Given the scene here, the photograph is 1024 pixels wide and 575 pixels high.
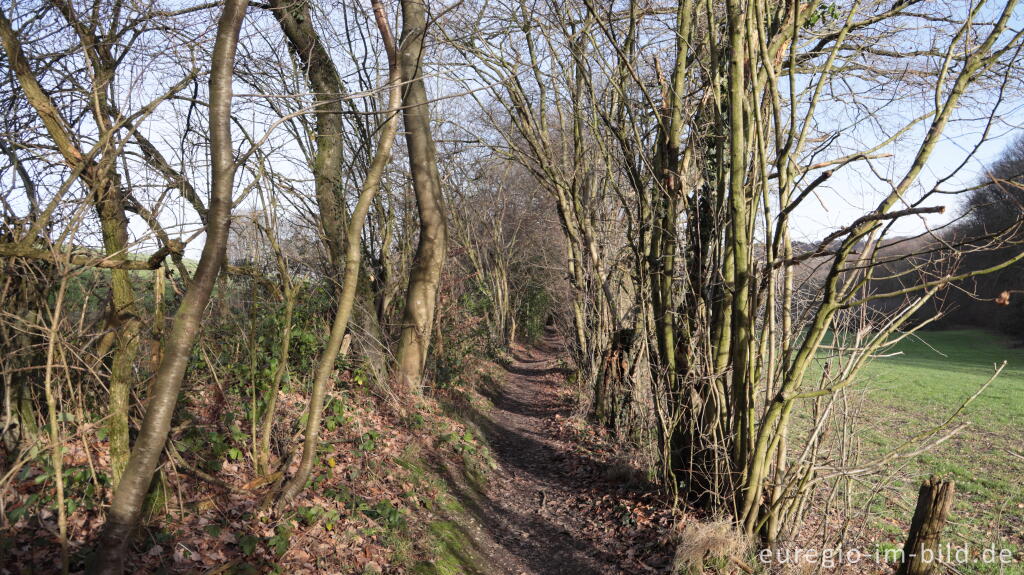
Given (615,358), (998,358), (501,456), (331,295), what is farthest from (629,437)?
(998,358)

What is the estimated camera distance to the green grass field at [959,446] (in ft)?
18.7

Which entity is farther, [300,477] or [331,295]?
[331,295]

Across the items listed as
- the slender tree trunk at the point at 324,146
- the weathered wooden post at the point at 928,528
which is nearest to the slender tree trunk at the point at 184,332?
the weathered wooden post at the point at 928,528

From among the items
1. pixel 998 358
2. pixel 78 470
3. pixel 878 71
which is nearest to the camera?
pixel 78 470

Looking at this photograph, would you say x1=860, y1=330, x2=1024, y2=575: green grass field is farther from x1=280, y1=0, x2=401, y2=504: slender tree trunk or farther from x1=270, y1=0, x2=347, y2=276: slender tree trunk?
x1=270, y1=0, x2=347, y2=276: slender tree trunk

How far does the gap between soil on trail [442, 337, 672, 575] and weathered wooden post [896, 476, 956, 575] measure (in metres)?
2.09

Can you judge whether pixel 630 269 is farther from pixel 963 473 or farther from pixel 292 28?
pixel 963 473

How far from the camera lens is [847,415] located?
451 centimetres

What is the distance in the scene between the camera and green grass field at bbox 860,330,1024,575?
18.7ft

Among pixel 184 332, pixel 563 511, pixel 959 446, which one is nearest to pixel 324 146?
pixel 184 332

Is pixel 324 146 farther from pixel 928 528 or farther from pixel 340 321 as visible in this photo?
pixel 928 528

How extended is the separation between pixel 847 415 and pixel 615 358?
16.6 feet

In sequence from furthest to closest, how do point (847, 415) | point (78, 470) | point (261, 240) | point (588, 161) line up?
1. point (588, 161)
2. point (261, 240)
3. point (847, 415)
4. point (78, 470)

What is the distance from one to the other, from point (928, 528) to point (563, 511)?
4079 millimetres
